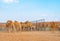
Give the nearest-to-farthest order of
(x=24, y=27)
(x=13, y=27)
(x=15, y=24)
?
1. (x=13, y=27)
2. (x=15, y=24)
3. (x=24, y=27)

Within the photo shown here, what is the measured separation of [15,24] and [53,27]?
12000mm

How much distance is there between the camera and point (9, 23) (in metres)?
53.3

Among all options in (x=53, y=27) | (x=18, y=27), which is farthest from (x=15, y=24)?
(x=53, y=27)

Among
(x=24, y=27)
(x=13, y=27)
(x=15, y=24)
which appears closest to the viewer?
(x=13, y=27)

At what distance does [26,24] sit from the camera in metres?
65.4

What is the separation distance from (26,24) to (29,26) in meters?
1.37

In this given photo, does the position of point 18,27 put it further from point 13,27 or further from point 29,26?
point 29,26

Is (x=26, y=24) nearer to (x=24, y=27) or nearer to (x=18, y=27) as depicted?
(x=24, y=27)

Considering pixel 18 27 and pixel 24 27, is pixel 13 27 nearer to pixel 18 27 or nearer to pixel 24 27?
pixel 18 27

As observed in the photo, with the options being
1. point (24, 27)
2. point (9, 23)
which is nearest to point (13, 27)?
point (9, 23)

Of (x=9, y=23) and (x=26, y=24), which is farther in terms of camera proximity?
(x=26, y=24)

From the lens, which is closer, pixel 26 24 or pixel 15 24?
pixel 15 24

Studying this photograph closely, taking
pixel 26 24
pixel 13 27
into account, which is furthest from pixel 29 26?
pixel 13 27

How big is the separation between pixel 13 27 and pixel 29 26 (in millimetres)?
12931
